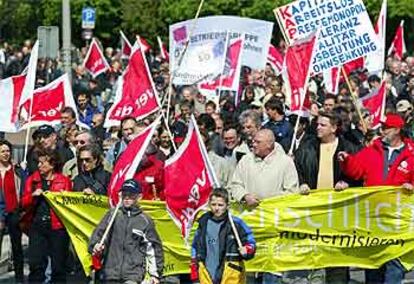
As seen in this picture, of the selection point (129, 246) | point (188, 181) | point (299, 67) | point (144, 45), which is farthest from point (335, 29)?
point (144, 45)

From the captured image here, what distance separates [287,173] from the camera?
10984 mm

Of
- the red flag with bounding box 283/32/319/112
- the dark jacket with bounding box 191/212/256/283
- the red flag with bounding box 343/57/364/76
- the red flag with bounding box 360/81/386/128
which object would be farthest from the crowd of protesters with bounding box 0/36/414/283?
the red flag with bounding box 343/57/364/76

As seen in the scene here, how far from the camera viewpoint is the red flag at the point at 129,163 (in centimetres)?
1044

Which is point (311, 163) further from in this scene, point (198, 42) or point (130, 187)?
point (198, 42)

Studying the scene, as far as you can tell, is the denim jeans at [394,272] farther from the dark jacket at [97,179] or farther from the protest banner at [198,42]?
the protest banner at [198,42]

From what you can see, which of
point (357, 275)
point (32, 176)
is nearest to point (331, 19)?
point (357, 275)

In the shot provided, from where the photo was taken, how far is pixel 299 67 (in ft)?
43.2

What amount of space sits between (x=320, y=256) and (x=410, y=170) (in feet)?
3.60

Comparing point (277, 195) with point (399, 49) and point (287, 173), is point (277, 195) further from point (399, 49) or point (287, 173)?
point (399, 49)

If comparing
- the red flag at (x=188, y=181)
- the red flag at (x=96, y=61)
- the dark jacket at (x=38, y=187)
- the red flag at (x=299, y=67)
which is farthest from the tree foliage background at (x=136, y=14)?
the red flag at (x=188, y=181)

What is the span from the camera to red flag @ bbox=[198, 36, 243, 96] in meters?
17.4

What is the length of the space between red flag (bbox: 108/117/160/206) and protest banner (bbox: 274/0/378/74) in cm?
422

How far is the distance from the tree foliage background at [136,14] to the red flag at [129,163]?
1289 inches

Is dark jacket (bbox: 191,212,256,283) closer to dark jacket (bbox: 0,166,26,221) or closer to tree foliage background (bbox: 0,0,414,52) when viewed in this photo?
dark jacket (bbox: 0,166,26,221)
